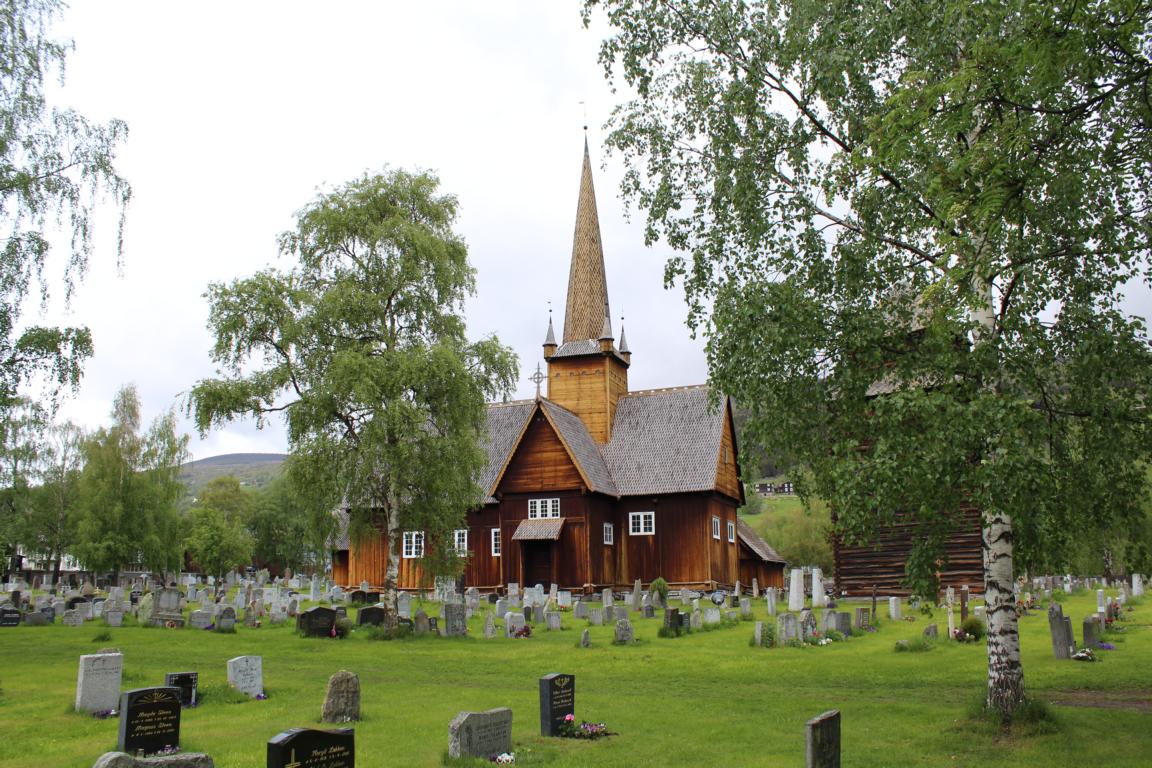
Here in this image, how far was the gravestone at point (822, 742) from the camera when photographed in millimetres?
7980

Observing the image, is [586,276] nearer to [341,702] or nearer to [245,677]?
[245,677]

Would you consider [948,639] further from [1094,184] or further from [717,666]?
[1094,184]

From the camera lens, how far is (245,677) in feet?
44.2

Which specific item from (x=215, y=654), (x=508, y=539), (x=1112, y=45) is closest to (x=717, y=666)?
(x=215, y=654)

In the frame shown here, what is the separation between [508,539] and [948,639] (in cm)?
2150

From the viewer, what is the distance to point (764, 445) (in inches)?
489

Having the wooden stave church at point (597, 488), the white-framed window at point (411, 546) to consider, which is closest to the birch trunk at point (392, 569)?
the wooden stave church at point (597, 488)

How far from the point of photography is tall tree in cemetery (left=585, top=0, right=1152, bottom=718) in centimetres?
840

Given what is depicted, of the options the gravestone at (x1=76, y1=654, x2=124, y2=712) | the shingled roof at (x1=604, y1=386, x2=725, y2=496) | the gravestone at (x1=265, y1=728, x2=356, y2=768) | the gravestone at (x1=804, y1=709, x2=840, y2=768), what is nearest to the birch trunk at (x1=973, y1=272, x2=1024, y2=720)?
the gravestone at (x1=804, y1=709, x2=840, y2=768)

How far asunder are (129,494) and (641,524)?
23462mm

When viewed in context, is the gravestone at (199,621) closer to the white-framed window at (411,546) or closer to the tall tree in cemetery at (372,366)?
the tall tree in cemetery at (372,366)

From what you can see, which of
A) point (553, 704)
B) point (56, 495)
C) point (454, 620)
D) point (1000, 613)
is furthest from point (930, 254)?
point (56, 495)

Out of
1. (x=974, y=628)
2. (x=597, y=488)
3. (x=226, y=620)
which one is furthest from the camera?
(x=597, y=488)

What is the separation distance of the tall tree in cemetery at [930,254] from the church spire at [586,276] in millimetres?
28193
